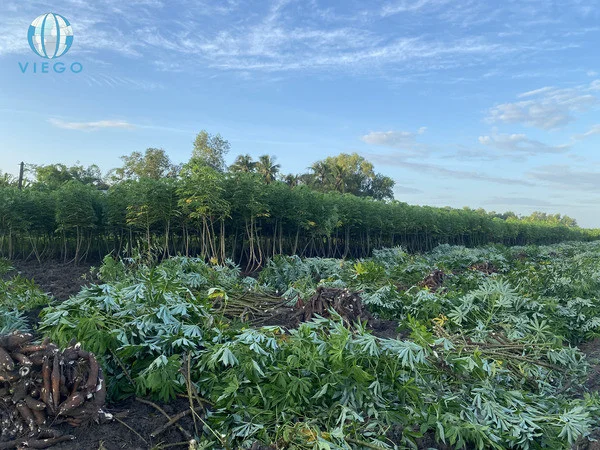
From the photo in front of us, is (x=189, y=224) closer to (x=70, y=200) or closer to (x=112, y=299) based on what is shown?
(x=70, y=200)

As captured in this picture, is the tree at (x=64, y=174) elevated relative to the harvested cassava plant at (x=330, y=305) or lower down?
elevated

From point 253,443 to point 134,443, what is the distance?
81cm

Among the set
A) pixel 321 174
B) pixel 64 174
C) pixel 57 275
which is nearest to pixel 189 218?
pixel 57 275

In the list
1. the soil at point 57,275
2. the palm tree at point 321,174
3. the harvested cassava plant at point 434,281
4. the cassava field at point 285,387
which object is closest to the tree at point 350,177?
the palm tree at point 321,174

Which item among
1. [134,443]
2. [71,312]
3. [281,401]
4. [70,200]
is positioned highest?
[70,200]

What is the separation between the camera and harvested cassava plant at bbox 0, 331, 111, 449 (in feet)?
9.68

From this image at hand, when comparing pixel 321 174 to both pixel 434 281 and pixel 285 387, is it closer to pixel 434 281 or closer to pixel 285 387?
pixel 434 281

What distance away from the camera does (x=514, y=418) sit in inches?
131

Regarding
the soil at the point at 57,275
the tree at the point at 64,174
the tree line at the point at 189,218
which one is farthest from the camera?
the tree at the point at 64,174

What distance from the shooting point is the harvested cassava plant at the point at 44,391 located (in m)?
2.95

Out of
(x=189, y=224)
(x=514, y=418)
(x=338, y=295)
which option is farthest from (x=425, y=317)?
(x=189, y=224)

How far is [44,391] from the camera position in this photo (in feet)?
9.71

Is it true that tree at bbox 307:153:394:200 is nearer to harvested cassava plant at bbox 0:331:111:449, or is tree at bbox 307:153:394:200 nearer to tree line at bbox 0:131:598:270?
tree line at bbox 0:131:598:270

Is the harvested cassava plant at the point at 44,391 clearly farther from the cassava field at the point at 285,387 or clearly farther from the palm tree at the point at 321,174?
the palm tree at the point at 321,174
